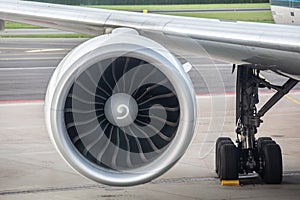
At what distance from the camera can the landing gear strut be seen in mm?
8891

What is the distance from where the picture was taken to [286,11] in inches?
358

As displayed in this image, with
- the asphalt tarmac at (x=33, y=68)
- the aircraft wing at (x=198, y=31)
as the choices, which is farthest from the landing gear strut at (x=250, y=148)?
the aircraft wing at (x=198, y=31)

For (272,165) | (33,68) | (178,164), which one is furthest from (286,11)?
(33,68)

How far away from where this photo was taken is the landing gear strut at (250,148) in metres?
8.89

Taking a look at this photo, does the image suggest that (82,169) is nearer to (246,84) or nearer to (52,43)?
(246,84)

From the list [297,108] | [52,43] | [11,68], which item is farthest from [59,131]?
[52,43]

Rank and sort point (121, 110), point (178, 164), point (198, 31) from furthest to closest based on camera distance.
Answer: point (178, 164), point (198, 31), point (121, 110)

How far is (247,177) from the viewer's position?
30.1 ft

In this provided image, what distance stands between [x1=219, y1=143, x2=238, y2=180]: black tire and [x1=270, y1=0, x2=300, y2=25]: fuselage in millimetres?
1519

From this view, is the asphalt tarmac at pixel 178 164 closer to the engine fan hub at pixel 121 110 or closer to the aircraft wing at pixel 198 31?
the aircraft wing at pixel 198 31

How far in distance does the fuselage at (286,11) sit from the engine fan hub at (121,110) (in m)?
3.06

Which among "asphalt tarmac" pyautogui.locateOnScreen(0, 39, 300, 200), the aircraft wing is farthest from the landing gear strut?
the aircraft wing

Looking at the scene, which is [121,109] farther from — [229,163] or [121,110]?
[229,163]

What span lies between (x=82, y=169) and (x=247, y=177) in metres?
3.82
